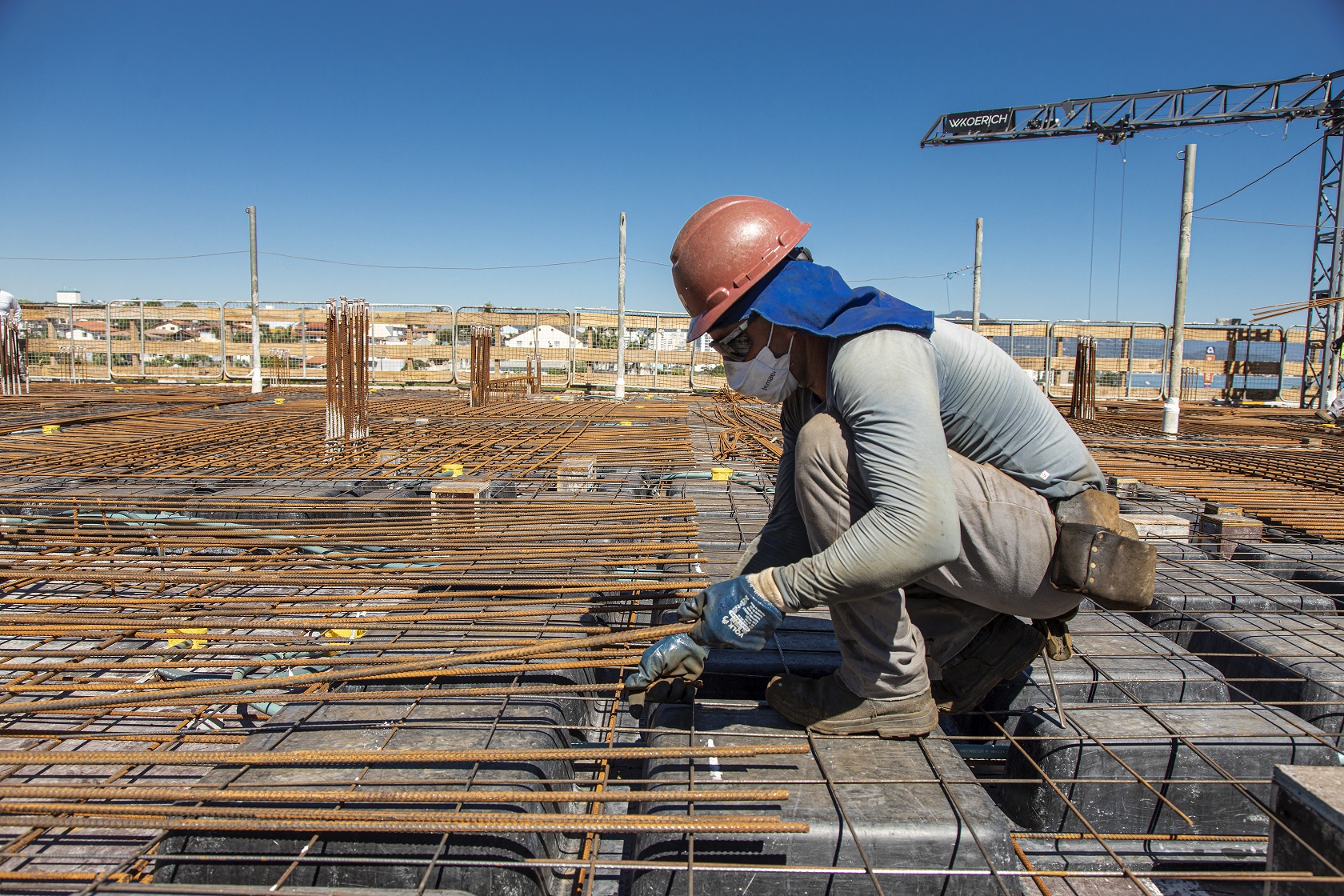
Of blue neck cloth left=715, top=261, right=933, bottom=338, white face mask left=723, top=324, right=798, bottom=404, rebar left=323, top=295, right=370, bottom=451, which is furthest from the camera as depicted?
rebar left=323, top=295, right=370, bottom=451

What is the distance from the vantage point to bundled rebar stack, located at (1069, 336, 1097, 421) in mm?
12648

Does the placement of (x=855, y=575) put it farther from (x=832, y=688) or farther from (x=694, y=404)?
(x=694, y=404)

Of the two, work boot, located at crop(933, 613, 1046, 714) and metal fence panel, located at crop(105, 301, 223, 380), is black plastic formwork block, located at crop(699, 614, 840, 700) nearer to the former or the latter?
work boot, located at crop(933, 613, 1046, 714)

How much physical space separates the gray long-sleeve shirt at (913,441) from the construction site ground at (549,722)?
0.46m

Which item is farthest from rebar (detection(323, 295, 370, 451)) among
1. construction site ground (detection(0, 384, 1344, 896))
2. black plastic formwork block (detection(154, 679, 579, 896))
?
black plastic formwork block (detection(154, 679, 579, 896))

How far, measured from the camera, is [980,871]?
4.85 ft

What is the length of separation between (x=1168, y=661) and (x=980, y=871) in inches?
61.9

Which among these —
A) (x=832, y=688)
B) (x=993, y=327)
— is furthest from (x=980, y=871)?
(x=993, y=327)

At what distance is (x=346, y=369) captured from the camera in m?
6.94

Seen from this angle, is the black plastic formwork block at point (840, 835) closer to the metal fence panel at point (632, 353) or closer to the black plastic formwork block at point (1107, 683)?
the black plastic formwork block at point (1107, 683)

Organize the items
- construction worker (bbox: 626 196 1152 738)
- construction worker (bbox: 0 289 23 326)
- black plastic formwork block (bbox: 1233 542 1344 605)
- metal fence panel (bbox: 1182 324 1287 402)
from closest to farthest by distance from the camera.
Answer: construction worker (bbox: 626 196 1152 738) < black plastic formwork block (bbox: 1233 542 1344 605) < construction worker (bbox: 0 289 23 326) < metal fence panel (bbox: 1182 324 1287 402)

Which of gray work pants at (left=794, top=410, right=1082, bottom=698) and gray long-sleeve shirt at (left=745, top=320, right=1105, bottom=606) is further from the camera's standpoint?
gray work pants at (left=794, top=410, right=1082, bottom=698)

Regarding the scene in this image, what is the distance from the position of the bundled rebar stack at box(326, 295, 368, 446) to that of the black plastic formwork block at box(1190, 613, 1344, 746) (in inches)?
251

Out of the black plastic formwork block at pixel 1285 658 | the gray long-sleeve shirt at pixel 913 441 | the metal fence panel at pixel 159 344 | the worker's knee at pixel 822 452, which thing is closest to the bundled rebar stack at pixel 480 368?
the black plastic formwork block at pixel 1285 658
